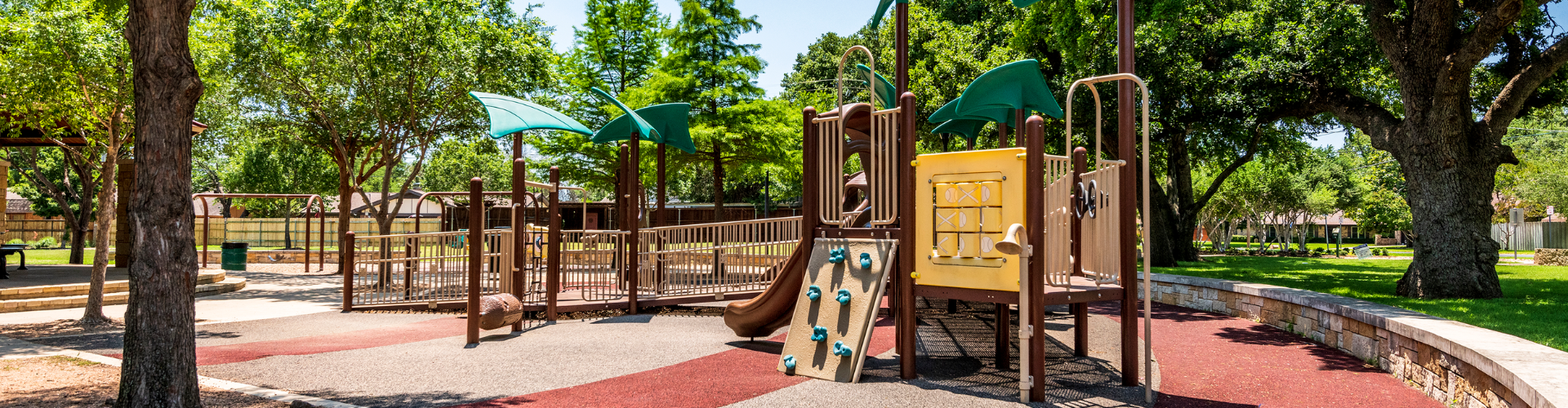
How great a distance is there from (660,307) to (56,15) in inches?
375

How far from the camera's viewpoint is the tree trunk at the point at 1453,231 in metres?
11.2

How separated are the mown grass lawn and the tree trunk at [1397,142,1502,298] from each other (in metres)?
0.39

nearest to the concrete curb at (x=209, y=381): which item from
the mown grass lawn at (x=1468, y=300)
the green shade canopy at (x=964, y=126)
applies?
the green shade canopy at (x=964, y=126)

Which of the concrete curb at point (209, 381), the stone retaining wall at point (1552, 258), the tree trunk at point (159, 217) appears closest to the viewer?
the tree trunk at point (159, 217)

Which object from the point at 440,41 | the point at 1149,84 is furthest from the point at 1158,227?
the point at 440,41

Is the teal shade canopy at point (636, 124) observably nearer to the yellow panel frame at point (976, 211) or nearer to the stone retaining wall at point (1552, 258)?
the yellow panel frame at point (976, 211)

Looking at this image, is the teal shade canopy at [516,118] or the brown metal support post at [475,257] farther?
the teal shade canopy at [516,118]

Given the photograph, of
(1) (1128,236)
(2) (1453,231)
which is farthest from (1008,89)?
(2) (1453,231)

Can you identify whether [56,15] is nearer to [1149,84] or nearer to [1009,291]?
[1009,291]

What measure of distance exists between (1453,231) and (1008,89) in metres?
8.16

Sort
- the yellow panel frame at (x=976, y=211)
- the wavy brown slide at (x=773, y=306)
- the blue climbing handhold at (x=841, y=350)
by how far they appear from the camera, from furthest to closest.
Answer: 1. the wavy brown slide at (x=773, y=306)
2. the blue climbing handhold at (x=841, y=350)
3. the yellow panel frame at (x=976, y=211)

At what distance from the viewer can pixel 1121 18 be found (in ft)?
22.1

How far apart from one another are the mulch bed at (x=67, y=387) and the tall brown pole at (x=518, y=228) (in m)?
4.12

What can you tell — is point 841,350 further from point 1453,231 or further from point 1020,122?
point 1453,231
